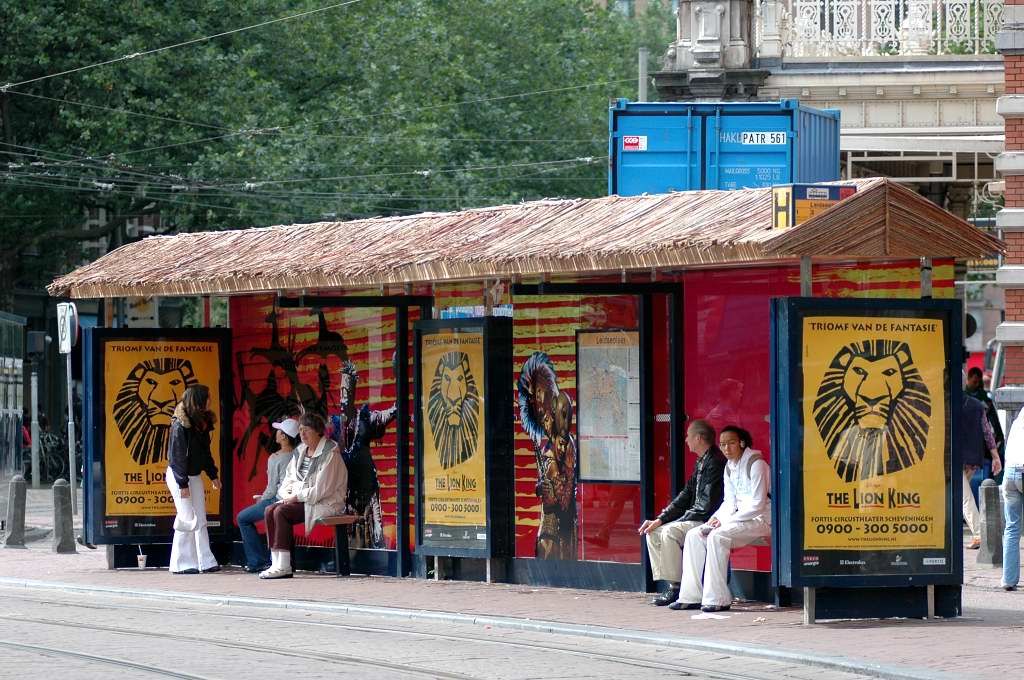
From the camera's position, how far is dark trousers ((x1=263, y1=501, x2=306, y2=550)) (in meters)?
16.4

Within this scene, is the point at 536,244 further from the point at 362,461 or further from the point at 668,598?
the point at 362,461

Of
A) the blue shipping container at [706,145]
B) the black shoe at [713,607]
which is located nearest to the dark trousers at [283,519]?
the black shoe at [713,607]

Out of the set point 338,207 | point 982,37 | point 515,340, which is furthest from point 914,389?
point 338,207

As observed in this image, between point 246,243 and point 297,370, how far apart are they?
1.24m

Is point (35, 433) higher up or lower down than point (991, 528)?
higher up

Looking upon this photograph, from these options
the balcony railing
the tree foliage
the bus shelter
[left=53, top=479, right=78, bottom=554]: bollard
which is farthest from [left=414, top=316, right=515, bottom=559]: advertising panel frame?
the tree foliage

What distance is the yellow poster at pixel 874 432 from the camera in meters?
12.5

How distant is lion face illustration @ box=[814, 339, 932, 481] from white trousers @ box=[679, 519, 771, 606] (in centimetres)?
99

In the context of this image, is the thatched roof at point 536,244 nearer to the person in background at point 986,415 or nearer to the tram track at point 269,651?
the tram track at point 269,651

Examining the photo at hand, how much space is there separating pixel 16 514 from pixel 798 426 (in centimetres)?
1113

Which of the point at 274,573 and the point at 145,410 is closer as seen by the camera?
the point at 274,573

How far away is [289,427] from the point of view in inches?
661

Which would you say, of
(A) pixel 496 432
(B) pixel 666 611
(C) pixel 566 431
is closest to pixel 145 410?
(A) pixel 496 432

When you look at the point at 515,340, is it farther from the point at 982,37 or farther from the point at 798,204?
the point at 982,37
